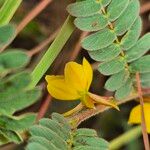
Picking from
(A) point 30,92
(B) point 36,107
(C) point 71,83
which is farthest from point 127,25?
(B) point 36,107

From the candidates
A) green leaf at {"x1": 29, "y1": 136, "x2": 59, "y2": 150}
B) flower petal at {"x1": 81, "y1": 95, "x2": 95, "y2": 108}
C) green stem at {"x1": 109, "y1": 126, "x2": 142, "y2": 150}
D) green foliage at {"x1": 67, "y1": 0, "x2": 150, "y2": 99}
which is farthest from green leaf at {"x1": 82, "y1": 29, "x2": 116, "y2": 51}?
green stem at {"x1": 109, "y1": 126, "x2": 142, "y2": 150}

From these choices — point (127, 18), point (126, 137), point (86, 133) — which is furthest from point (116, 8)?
point (126, 137)

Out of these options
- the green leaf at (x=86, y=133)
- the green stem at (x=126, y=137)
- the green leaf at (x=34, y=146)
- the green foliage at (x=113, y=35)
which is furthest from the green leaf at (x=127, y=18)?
the green stem at (x=126, y=137)

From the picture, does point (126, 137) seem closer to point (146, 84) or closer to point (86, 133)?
point (146, 84)

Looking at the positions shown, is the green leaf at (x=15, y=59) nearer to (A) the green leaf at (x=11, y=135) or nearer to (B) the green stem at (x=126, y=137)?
(A) the green leaf at (x=11, y=135)

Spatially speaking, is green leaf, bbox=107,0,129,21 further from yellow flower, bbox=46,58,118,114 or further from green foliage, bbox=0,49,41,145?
green foliage, bbox=0,49,41,145
